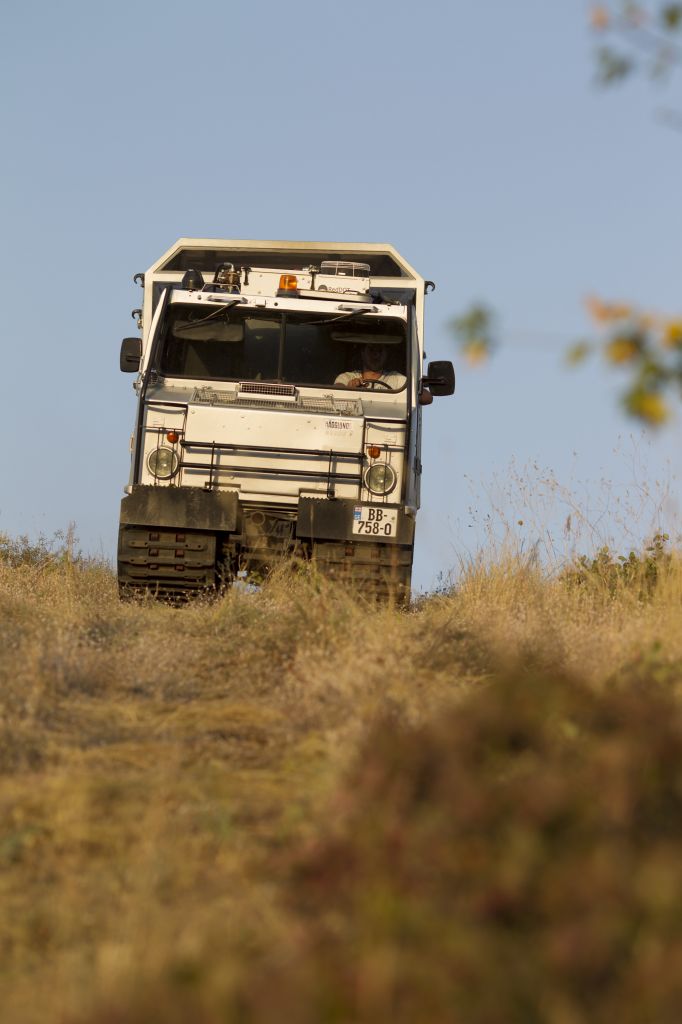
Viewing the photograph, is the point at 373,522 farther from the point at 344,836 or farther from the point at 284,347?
the point at 344,836

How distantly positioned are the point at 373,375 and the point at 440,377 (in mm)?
944

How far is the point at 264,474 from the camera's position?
38.9 ft

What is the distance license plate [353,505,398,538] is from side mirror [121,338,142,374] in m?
2.82

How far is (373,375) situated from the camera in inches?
495

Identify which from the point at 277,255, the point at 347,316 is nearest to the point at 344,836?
the point at 347,316

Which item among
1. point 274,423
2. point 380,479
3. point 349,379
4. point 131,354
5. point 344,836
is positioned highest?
point 131,354

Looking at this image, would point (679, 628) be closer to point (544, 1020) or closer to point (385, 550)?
point (385, 550)

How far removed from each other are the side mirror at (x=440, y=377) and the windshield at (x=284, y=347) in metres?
0.60

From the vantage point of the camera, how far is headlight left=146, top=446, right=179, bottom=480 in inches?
463

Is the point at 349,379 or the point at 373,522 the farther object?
the point at 349,379

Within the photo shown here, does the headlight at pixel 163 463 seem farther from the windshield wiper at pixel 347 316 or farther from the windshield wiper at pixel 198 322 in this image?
the windshield wiper at pixel 347 316

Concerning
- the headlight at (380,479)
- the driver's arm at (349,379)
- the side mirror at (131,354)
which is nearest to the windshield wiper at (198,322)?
the side mirror at (131,354)

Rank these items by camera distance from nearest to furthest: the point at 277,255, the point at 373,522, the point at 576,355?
the point at 576,355 → the point at 373,522 → the point at 277,255

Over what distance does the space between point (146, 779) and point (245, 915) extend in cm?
159
